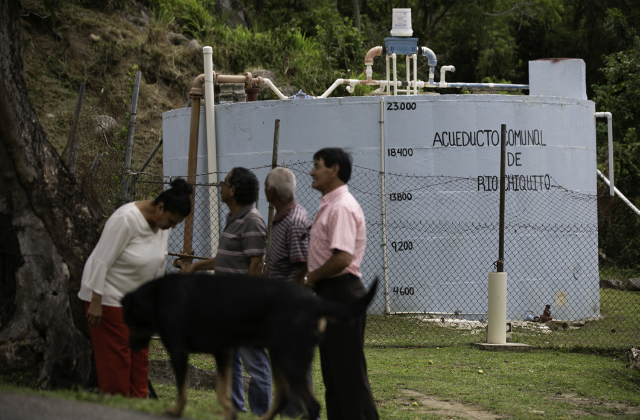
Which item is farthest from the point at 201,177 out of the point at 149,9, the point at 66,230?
the point at 149,9

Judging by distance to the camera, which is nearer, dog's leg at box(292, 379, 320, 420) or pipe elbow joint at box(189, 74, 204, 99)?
dog's leg at box(292, 379, 320, 420)

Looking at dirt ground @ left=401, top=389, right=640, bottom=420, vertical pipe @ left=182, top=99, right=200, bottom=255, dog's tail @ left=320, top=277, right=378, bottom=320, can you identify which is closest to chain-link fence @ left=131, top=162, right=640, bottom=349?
vertical pipe @ left=182, top=99, right=200, bottom=255

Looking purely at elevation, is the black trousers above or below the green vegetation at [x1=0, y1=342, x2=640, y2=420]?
above

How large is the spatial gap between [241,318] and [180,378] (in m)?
0.56

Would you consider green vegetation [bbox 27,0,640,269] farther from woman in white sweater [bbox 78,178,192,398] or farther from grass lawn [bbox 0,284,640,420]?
woman in white sweater [bbox 78,178,192,398]

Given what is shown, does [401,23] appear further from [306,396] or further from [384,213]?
[306,396]

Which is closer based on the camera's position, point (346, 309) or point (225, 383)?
point (346, 309)

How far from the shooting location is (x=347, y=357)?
4949mm

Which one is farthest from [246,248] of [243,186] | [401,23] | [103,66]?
[103,66]

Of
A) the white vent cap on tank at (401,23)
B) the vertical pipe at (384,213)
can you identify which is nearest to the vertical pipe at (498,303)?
the vertical pipe at (384,213)

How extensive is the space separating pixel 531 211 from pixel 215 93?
5697mm

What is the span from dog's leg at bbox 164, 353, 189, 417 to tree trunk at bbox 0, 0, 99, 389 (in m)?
1.67

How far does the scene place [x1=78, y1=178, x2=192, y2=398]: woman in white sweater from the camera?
4.93m

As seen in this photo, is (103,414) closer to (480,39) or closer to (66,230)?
(66,230)
